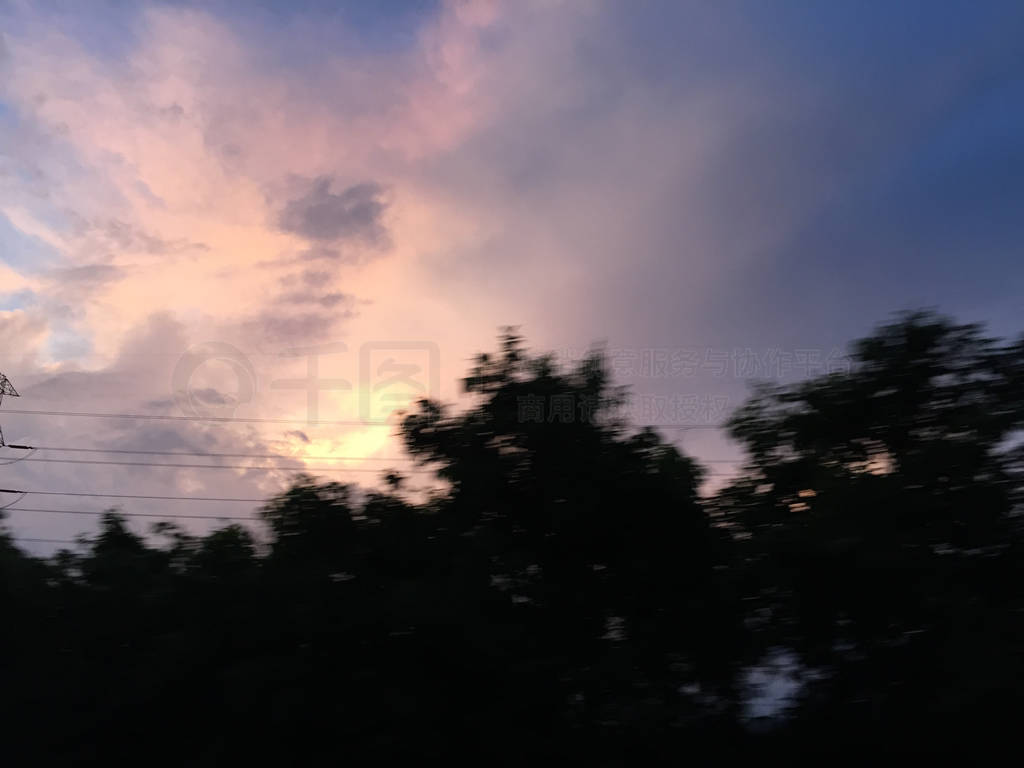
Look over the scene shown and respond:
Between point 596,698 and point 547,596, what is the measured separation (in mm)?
1208

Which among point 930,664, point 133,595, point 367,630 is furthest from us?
point 133,595

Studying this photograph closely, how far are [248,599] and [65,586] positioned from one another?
278 centimetres

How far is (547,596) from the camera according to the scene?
8.12m

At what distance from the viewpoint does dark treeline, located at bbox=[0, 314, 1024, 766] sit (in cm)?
706

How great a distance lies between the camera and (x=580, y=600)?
26.8 ft

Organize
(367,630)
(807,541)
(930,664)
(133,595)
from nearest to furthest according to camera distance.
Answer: (930,664)
(807,541)
(367,630)
(133,595)

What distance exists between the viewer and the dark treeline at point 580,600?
23.2ft

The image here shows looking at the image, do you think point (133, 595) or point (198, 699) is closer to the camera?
point (198, 699)

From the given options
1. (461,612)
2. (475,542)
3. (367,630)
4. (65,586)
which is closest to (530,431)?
(475,542)

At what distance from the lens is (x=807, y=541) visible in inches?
286

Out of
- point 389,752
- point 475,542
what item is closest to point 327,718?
point 389,752

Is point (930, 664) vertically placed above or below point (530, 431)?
below

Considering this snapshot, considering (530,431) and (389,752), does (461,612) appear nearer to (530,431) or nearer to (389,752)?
(389,752)

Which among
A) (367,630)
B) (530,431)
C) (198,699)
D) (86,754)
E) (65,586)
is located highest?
(530,431)
